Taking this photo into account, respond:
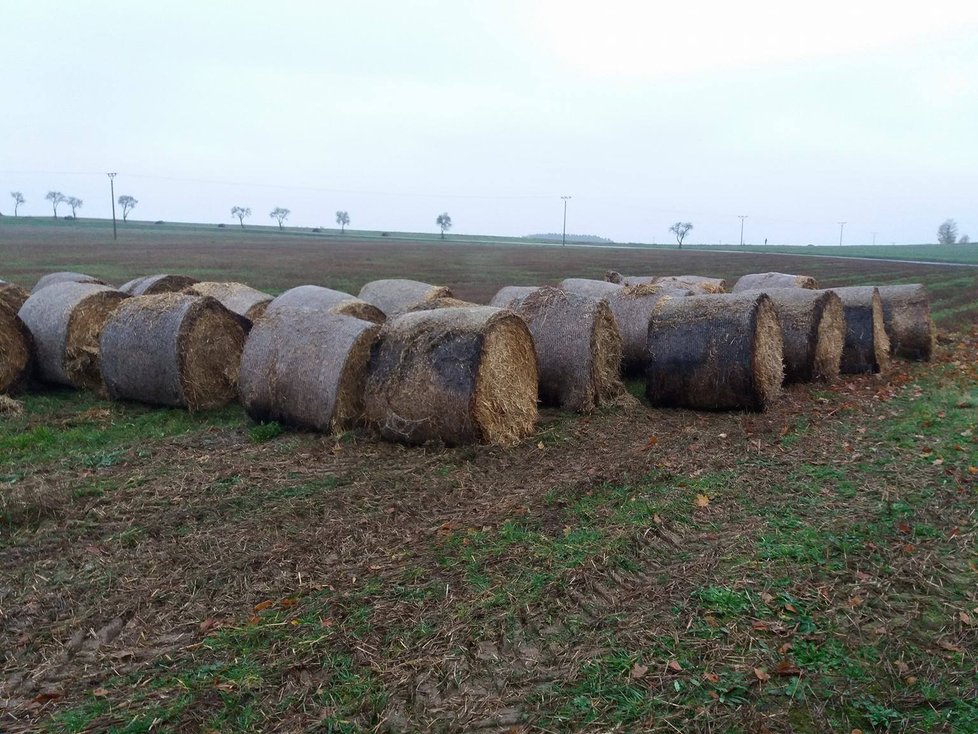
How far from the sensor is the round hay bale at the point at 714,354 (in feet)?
32.4

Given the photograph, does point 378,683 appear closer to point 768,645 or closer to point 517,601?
→ point 517,601

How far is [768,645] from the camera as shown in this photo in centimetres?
430

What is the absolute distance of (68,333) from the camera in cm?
1091

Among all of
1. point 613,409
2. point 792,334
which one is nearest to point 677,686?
point 613,409

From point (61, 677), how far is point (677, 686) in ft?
11.1

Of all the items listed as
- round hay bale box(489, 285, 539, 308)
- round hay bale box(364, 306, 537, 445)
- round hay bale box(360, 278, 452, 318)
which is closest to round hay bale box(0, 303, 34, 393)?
round hay bale box(360, 278, 452, 318)

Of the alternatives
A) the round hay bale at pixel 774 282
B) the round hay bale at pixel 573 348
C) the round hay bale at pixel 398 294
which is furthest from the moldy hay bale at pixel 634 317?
the round hay bale at pixel 774 282

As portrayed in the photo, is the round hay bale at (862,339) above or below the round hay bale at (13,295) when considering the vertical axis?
below

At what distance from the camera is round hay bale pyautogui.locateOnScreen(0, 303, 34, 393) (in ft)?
34.7

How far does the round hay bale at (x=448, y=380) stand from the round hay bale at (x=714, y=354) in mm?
2418

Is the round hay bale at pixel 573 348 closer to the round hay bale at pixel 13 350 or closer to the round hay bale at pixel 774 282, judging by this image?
the round hay bale at pixel 774 282

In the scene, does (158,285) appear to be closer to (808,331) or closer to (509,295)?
(509,295)

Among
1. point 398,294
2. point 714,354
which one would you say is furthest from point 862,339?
point 398,294

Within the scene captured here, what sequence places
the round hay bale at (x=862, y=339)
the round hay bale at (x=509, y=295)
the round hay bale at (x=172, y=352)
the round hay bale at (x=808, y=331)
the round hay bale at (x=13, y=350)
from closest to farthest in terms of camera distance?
the round hay bale at (x=172, y=352) < the round hay bale at (x=13, y=350) < the round hay bale at (x=808, y=331) < the round hay bale at (x=509, y=295) < the round hay bale at (x=862, y=339)
